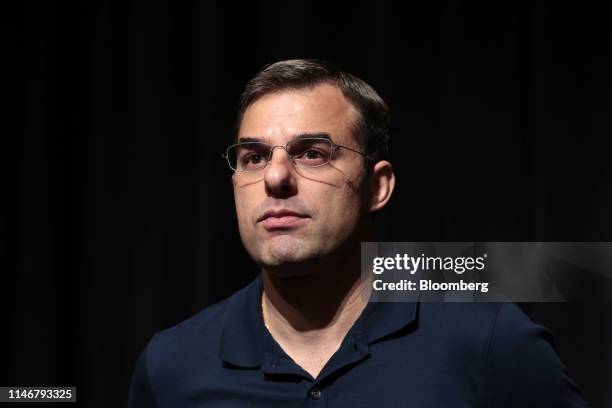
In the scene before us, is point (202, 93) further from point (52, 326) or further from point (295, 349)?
point (295, 349)

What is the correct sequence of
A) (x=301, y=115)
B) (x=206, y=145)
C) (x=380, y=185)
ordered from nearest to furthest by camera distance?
1. (x=301, y=115)
2. (x=380, y=185)
3. (x=206, y=145)

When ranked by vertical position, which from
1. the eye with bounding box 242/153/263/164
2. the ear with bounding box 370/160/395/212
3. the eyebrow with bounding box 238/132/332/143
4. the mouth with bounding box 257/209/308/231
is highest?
the eyebrow with bounding box 238/132/332/143

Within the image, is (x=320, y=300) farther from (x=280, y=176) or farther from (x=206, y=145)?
(x=206, y=145)

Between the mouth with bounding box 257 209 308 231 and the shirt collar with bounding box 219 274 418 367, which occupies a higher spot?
the mouth with bounding box 257 209 308 231

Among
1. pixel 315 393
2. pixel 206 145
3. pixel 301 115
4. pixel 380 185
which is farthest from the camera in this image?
pixel 206 145

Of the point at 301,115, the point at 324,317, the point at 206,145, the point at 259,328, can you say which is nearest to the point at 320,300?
the point at 324,317

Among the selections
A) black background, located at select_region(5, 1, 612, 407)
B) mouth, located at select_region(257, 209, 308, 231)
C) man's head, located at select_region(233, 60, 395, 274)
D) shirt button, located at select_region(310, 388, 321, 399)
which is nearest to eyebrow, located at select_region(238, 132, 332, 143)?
man's head, located at select_region(233, 60, 395, 274)

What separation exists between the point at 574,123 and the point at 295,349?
1.20 m

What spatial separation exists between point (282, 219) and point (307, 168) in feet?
0.40

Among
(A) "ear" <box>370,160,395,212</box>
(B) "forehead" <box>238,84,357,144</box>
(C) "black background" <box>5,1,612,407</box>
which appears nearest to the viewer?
(B) "forehead" <box>238,84,357,144</box>

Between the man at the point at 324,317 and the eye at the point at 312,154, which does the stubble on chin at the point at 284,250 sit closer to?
the man at the point at 324,317

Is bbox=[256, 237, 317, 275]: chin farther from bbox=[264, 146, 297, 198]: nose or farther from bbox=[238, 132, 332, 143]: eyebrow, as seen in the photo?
bbox=[238, 132, 332, 143]: eyebrow

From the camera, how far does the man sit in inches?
62.9

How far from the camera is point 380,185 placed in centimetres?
180
